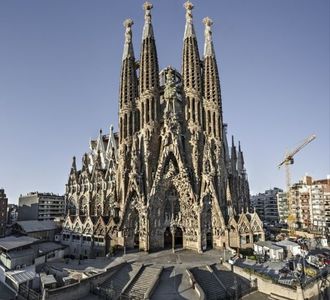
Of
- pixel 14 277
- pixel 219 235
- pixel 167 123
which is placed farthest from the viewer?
pixel 167 123

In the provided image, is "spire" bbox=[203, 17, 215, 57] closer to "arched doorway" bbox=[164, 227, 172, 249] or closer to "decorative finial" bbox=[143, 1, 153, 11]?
"decorative finial" bbox=[143, 1, 153, 11]

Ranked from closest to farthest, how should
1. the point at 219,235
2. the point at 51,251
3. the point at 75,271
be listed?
the point at 75,271, the point at 51,251, the point at 219,235

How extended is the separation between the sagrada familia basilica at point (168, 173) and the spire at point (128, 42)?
22 cm

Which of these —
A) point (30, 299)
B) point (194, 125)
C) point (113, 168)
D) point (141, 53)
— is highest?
point (141, 53)

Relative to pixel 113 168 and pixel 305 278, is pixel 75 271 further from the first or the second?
pixel 113 168

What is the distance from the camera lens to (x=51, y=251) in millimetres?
41250

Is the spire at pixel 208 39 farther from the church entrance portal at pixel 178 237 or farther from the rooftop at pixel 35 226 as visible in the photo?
the rooftop at pixel 35 226

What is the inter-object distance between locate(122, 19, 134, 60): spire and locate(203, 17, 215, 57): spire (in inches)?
620

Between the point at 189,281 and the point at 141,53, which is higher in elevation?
the point at 141,53

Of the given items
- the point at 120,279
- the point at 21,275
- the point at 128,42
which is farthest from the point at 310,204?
the point at 21,275

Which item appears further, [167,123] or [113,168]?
[113,168]

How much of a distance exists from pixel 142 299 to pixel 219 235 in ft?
74.3

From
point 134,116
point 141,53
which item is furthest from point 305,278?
point 141,53

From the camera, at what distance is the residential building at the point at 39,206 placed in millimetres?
77500
